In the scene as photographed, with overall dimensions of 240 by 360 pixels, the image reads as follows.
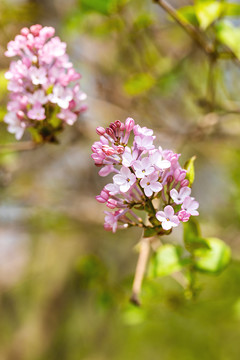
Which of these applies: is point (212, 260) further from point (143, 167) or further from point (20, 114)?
point (20, 114)

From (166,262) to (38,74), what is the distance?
78 centimetres

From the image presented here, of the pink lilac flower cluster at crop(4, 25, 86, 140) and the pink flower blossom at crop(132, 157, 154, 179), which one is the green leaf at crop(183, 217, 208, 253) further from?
the pink lilac flower cluster at crop(4, 25, 86, 140)

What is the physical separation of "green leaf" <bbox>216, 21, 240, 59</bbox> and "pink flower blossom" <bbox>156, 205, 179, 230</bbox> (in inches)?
35.4

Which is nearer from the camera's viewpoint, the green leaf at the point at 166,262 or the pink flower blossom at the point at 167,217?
the pink flower blossom at the point at 167,217

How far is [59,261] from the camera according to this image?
4152 mm

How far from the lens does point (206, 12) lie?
4.94 ft

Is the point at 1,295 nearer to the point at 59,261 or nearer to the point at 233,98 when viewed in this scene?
the point at 59,261

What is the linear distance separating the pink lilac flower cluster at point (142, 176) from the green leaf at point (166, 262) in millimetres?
297

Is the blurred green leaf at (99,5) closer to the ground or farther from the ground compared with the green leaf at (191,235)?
farther from the ground

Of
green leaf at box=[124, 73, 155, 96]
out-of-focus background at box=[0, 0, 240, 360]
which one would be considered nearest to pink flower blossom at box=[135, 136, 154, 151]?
out-of-focus background at box=[0, 0, 240, 360]

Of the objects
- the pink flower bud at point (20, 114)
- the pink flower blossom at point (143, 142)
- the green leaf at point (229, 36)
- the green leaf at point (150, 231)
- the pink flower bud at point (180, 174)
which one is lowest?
the green leaf at point (150, 231)

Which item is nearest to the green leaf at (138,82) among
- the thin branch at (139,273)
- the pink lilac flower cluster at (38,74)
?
the pink lilac flower cluster at (38,74)

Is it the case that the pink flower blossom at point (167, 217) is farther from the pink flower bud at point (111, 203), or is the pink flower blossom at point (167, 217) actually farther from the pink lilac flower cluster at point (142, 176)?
the pink flower bud at point (111, 203)

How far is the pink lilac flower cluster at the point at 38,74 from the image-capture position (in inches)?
49.7
